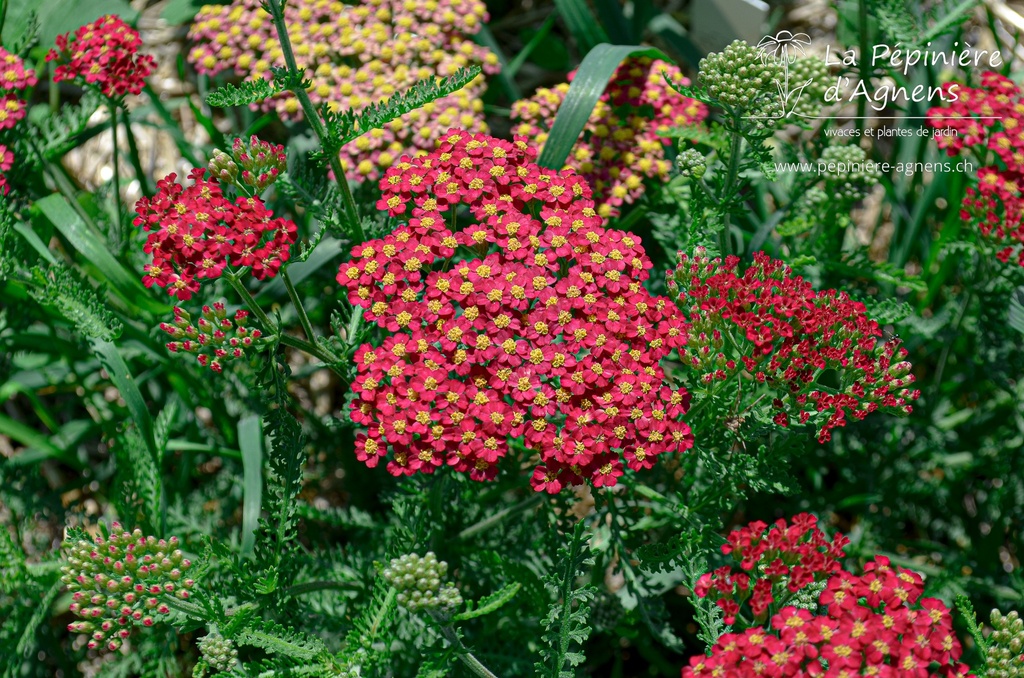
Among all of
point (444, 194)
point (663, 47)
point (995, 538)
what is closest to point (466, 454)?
point (444, 194)

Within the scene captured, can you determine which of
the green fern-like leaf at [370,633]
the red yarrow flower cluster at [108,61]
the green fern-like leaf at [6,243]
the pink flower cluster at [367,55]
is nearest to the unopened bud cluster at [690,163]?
the pink flower cluster at [367,55]

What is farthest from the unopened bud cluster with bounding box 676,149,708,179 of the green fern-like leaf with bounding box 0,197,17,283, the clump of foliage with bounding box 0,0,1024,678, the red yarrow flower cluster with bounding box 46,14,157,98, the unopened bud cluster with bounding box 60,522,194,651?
the green fern-like leaf with bounding box 0,197,17,283

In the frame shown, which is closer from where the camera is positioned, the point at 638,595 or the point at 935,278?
the point at 638,595

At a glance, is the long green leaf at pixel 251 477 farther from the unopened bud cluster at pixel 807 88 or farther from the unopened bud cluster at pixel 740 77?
the unopened bud cluster at pixel 807 88

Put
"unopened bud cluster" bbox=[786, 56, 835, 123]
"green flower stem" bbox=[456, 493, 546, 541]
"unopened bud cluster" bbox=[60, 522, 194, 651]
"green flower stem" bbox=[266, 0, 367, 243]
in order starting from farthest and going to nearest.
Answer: "unopened bud cluster" bbox=[786, 56, 835, 123] < "green flower stem" bbox=[456, 493, 546, 541] < "green flower stem" bbox=[266, 0, 367, 243] < "unopened bud cluster" bbox=[60, 522, 194, 651]

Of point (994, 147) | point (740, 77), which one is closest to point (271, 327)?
point (740, 77)

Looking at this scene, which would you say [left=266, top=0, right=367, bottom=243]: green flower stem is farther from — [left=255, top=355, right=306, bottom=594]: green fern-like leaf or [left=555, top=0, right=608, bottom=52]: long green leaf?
[left=555, top=0, right=608, bottom=52]: long green leaf

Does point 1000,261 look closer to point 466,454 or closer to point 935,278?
point 935,278

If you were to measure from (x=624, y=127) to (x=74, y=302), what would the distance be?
1827mm

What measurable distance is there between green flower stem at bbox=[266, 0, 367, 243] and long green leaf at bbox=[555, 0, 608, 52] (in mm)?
1511

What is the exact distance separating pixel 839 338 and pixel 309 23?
88.0 inches

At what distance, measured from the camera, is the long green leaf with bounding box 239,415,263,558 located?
256 cm

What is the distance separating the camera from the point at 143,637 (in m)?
2.96

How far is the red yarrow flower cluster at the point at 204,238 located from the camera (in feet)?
6.52
